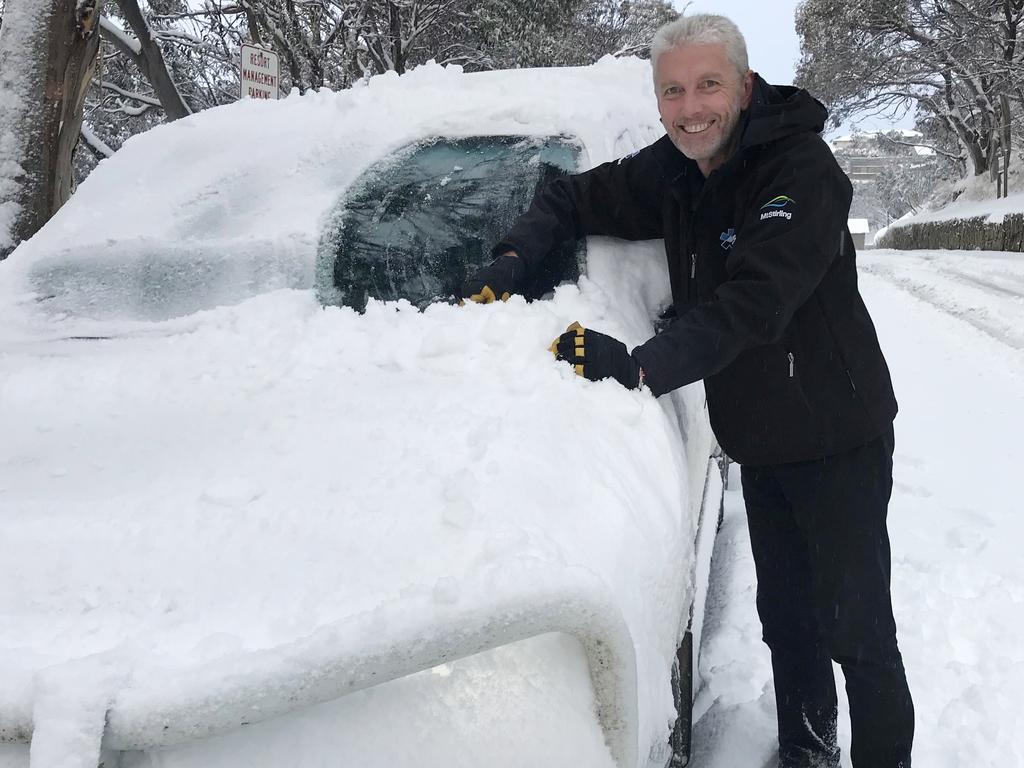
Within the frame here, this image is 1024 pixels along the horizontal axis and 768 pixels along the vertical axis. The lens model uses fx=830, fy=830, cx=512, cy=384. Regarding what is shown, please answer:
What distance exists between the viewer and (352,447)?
1502mm

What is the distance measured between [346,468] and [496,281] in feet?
2.92

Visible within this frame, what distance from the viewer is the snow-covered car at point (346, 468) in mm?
1084

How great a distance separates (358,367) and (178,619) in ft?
2.63

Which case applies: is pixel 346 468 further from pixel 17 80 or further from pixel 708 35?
pixel 17 80

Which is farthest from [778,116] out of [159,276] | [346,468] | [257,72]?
[257,72]

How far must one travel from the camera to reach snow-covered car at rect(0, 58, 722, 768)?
1084 millimetres

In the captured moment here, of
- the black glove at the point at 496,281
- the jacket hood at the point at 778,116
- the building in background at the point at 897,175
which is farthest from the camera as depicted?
the building in background at the point at 897,175

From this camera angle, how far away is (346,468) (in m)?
1.44

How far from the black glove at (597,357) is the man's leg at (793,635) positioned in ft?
2.15

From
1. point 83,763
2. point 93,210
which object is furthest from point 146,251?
point 83,763

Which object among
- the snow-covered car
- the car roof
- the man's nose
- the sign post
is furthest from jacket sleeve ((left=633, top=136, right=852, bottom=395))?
the sign post

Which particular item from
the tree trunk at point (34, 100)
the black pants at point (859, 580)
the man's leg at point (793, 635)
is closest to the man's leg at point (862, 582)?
the black pants at point (859, 580)

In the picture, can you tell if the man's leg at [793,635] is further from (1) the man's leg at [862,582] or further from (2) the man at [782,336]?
(1) the man's leg at [862,582]

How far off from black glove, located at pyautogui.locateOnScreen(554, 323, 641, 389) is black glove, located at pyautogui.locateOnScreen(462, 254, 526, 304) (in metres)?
0.42
